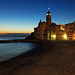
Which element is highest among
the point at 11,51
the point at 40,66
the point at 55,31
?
the point at 55,31

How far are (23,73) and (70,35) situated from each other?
54.5 metres

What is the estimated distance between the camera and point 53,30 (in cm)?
5900

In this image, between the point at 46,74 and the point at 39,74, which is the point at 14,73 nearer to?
the point at 39,74

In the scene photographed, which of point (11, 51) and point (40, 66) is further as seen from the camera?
point (11, 51)

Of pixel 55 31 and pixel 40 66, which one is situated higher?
pixel 55 31

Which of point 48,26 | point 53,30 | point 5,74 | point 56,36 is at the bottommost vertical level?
point 5,74

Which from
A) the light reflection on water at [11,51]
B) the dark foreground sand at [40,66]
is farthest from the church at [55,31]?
the dark foreground sand at [40,66]

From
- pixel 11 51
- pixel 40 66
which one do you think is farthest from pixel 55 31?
pixel 40 66

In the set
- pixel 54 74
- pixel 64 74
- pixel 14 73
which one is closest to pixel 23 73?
pixel 14 73

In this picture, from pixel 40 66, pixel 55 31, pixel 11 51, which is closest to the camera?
pixel 40 66

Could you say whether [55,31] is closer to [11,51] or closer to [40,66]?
[11,51]

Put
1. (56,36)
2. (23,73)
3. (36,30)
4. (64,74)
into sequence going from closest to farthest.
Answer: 1. (64,74)
2. (23,73)
3. (56,36)
4. (36,30)

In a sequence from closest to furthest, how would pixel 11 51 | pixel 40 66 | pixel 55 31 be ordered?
1. pixel 40 66
2. pixel 11 51
3. pixel 55 31

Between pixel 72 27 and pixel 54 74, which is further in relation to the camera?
pixel 72 27
